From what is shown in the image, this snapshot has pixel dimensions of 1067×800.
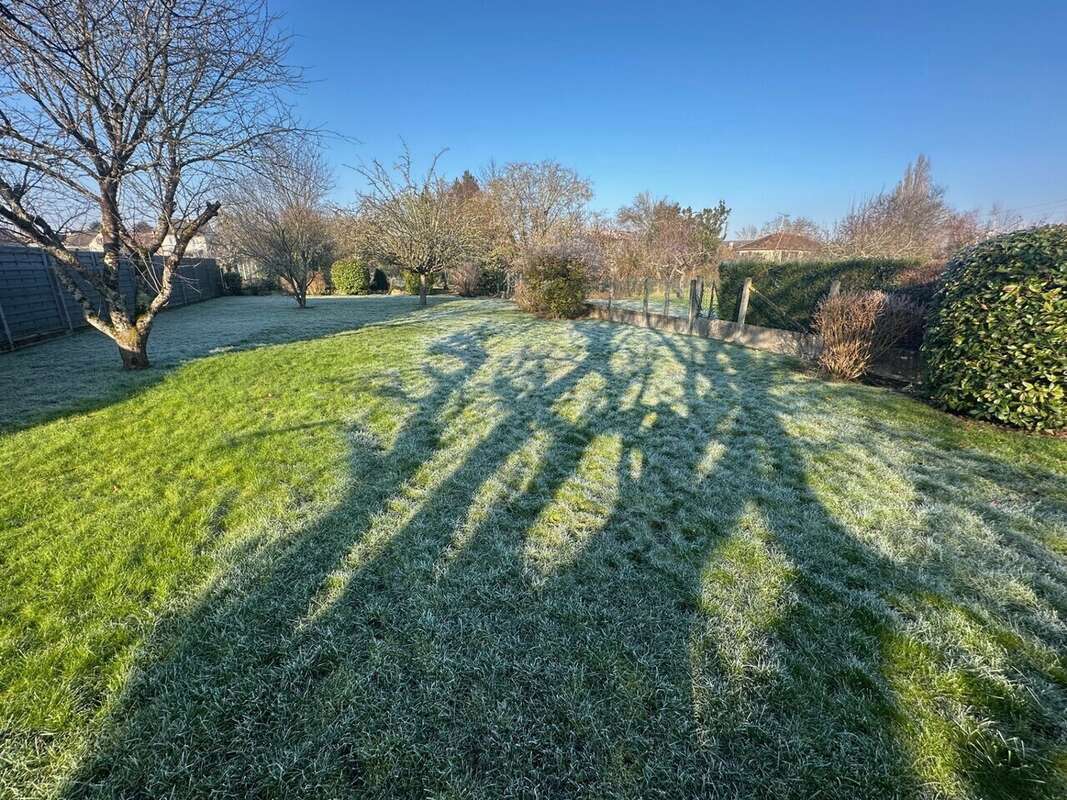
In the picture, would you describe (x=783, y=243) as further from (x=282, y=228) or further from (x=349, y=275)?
(x=282, y=228)

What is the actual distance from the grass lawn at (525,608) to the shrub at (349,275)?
20066mm

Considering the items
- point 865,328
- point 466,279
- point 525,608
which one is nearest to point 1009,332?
point 865,328

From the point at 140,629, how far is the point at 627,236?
25.9 m

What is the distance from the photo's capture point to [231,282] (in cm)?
2136

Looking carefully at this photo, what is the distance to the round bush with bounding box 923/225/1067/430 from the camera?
153 inches

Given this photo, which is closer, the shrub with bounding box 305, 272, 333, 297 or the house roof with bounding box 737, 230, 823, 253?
the shrub with bounding box 305, 272, 333, 297

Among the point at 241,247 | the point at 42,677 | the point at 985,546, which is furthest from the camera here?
the point at 241,247

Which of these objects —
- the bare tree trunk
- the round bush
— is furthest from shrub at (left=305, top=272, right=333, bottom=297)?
the round bush

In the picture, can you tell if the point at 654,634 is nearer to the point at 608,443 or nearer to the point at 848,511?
the point at 848,511

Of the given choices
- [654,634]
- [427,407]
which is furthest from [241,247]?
[654,634]

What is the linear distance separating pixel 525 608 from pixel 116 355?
343 inches

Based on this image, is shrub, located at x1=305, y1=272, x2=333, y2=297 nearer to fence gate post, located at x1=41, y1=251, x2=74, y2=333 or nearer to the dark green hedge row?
fence gate post, located at x1=41, y1=251, x2=74, y2=333

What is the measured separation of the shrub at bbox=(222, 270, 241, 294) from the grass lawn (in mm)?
20354

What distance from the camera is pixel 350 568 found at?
91.0 inches
